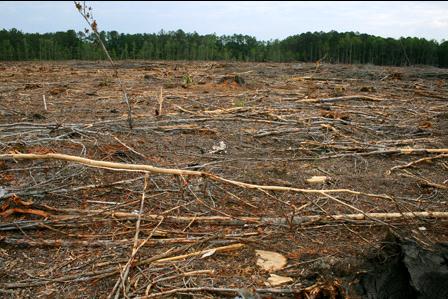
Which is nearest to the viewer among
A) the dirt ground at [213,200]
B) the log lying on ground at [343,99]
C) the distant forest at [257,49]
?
the dirt ground at [213,200]

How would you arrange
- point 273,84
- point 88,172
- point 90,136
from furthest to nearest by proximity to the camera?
point 273,84, point 90,136, point 88,172

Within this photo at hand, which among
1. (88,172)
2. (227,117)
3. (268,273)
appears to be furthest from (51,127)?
(268,273)

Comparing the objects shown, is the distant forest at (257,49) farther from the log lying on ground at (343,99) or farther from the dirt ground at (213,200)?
the dirt ground at (213,200)

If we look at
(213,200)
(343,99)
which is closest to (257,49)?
(343,99)

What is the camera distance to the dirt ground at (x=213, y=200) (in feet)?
6.80

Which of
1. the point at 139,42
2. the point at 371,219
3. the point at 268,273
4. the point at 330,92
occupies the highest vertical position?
the point at 139,42

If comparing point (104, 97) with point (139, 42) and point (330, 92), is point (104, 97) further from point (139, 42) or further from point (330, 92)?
point (139, 42)

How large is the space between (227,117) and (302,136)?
1.27m

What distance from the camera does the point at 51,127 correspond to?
15.0 feet

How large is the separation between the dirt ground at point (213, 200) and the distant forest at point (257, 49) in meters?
25.6

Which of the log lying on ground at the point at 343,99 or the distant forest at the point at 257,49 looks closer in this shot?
the log lying on ground at the point at 343,99

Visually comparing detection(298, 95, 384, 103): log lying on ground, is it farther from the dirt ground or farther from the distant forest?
the distant forest

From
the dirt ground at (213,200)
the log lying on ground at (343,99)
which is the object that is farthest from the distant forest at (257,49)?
the dirt ground at (213,200)

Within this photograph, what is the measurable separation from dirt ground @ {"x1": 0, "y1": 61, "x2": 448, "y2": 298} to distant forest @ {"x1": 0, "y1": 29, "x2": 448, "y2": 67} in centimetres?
2558
